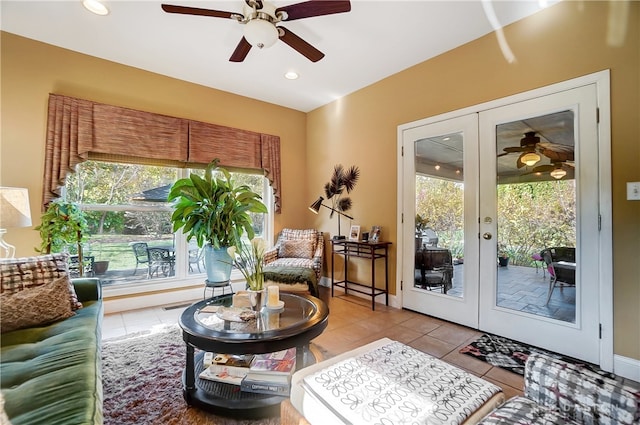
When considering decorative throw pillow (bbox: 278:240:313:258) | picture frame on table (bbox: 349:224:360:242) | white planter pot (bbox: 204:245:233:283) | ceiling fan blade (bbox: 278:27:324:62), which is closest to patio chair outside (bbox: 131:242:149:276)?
white planter pot (bbox: 204:245:233:283)

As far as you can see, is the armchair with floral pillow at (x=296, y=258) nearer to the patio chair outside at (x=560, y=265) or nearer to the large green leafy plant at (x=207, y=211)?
the large green leafy plant at (x=207, y=211)

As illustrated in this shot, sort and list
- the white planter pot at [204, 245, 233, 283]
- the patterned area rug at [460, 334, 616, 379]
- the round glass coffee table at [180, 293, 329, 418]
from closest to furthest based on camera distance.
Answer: the round glass coffee table at [180, 293, 329, 418] → the patterned area rug at [460, 334, 616, 379] → the white planter pot at [204, 245, 233, 283]

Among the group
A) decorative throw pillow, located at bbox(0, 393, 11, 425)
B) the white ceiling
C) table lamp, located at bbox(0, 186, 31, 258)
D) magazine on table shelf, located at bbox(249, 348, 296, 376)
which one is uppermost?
the white ceiling

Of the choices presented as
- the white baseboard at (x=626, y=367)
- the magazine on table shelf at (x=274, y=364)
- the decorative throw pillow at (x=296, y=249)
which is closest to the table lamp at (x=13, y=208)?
the magazine on table shelf at (x=274, y=364)

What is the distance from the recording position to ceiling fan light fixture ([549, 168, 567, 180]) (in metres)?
2.36

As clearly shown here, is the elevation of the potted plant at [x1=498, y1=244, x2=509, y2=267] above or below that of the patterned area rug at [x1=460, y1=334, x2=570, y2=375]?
above

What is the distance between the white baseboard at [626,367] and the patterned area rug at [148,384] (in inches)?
83.3

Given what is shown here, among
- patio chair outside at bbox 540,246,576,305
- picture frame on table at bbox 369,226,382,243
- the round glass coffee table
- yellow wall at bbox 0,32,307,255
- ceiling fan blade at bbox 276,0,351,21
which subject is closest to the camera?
the round glass coffee table

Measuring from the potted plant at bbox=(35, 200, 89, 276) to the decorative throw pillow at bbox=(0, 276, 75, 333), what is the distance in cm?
112

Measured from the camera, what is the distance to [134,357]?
224 centimetres

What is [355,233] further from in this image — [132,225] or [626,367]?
[132,225]

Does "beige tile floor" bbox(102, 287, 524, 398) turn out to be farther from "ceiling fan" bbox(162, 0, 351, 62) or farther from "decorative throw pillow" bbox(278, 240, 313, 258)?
"ceiling fan" bbox(162, 0, 351, 62)

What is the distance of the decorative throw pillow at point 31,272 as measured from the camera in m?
1.85

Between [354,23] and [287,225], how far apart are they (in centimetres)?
297
